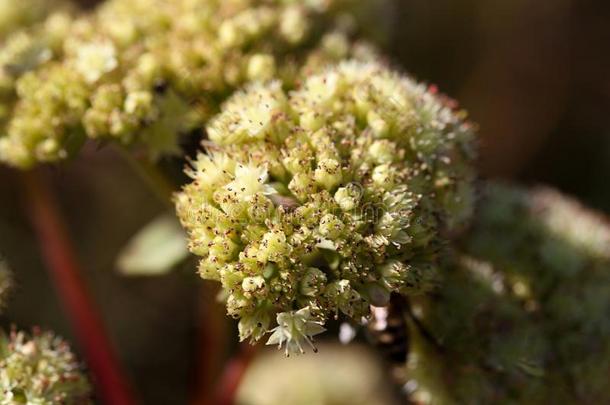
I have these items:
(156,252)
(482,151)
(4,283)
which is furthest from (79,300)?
(482,151)

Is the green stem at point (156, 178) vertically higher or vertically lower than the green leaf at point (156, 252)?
higher

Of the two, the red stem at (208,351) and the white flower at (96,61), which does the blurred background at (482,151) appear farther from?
the white flower at (96,61)

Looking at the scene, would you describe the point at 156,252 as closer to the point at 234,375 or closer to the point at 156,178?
the point at 156,178

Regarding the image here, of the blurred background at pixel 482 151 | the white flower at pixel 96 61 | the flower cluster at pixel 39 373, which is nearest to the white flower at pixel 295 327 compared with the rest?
the flower cluster at pixel 39 373

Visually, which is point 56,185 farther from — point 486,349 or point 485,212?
point 486,349

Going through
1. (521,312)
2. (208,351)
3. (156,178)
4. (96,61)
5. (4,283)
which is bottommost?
(208,351)

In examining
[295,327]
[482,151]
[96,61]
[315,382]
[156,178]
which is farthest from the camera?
[482,151]
